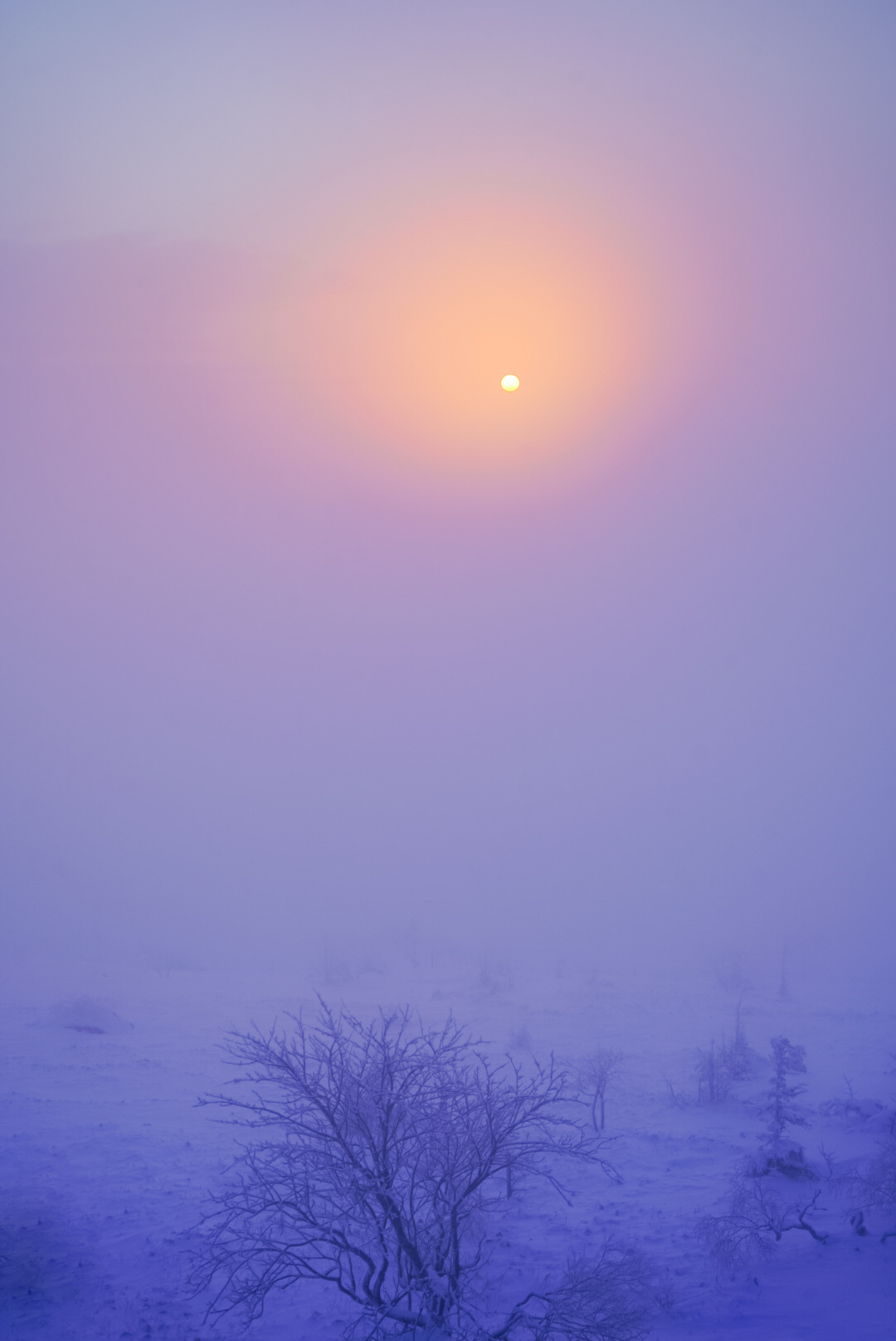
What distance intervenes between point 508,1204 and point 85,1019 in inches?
1263

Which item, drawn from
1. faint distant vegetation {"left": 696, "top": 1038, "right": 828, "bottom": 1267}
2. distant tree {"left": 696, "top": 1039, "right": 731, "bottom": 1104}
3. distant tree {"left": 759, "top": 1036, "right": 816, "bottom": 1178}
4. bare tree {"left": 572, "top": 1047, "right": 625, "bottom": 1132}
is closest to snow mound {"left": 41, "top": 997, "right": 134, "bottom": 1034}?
bare tree {"left": 572, "top": 1047, "right": 625, "bottom": 1132}

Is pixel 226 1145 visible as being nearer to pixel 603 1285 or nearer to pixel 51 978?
pixel 603 1285

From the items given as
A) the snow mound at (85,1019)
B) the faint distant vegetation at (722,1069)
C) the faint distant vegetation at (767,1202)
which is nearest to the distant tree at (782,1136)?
the faint distant vegetation at (767,1202)

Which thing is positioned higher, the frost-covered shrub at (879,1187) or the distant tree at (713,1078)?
the frost-covered shrub at (879,1187)

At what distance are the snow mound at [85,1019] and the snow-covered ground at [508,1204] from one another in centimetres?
15

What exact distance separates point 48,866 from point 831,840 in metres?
141

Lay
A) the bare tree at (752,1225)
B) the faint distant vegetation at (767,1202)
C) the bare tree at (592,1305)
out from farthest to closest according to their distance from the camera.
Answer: the faint distant vegetation at (767,1202)
the bare tree at (752,1225)
the bare tree at (592,1305)

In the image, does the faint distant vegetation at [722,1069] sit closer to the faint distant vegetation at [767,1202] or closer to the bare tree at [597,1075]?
the bare tree at [597,1075]

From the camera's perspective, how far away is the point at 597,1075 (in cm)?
3266

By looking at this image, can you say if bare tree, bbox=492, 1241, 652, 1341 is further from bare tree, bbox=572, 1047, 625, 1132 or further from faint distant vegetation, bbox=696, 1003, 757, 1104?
faint distant vegetation, bbox=696, 1003, 757, 1104

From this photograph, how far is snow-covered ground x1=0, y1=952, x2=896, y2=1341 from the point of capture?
16766 millimetres

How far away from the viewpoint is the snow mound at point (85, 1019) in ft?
148

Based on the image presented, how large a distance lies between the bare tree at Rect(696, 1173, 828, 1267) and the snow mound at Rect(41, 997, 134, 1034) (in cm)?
3606

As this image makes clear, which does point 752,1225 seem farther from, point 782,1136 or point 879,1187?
point 782,1136
